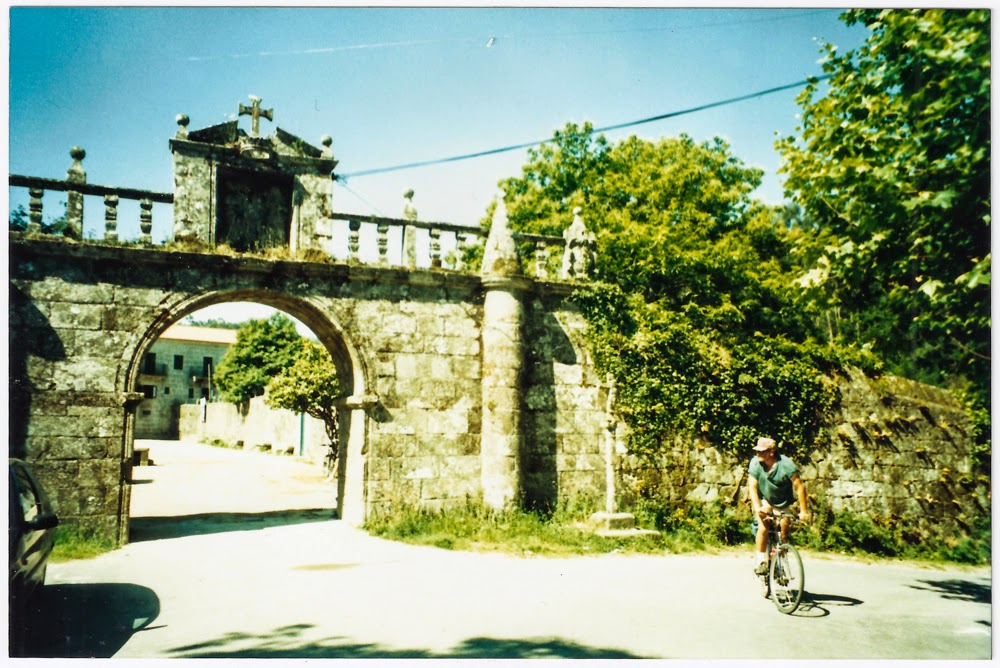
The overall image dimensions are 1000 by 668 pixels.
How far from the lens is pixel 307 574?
733cm

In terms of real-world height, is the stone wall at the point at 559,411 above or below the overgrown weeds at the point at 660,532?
above

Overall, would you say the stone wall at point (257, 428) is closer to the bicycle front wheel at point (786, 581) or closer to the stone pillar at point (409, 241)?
the stone pillar at point (409, 241)

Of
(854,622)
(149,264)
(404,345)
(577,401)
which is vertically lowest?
(854,622)

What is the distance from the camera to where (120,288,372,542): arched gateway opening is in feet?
28.6

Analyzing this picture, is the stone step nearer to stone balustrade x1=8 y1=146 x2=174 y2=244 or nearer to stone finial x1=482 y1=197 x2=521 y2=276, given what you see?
stone finial x1=482 y1=197 x2=521 y2=276

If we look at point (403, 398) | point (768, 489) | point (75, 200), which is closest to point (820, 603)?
point (768, 489)

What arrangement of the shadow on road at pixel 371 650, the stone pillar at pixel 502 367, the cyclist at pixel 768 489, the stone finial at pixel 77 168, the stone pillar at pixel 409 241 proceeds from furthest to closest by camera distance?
the stone pillar at pixel 409 241 → the stone pillar at pixel 502 367 → the stone finial at pixel 77 168 → the cyclist at pixel 768 489 → the shadow on road at pixel 371 650

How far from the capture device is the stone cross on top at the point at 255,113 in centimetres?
979

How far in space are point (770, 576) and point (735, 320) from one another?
11113 millimetres

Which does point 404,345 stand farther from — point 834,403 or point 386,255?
point 834,403

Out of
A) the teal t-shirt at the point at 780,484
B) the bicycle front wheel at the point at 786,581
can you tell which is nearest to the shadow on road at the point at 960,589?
the bicycle front wheel at the point at 786,581

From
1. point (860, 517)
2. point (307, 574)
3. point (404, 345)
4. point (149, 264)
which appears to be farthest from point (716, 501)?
point (149, 264)

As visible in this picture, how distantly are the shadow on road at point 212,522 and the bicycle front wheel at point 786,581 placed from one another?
7042 millimetres

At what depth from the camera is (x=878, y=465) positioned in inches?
424
